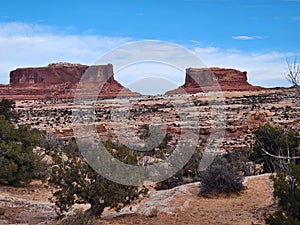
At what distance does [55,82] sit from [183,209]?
110m

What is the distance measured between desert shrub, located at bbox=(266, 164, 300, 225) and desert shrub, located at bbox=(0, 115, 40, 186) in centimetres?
937

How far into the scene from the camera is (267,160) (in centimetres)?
1598

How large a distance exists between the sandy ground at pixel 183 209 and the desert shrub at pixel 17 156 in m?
1.15

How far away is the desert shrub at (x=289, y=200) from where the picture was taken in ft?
24.9

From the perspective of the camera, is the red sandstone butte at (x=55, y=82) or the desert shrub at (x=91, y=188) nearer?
the desert shrub at (x=91, y=188)

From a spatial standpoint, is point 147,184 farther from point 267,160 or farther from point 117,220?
point 117,220

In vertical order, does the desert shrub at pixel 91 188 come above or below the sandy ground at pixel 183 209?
above

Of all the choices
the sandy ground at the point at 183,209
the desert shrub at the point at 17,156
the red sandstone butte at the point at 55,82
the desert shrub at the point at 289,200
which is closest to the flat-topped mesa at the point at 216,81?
the red sandstone butte at the point at 55,82

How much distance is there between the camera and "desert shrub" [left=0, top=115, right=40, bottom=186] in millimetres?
14414

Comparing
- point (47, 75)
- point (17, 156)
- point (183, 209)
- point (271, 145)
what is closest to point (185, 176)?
point (271, 145)

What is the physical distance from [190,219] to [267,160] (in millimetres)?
6891

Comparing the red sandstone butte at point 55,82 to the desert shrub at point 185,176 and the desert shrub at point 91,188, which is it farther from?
the desert shrub at point 91,188

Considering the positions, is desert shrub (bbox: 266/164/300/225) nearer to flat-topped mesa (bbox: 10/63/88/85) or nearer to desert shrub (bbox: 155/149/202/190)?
desert shrub (bbox: 155/149/202/190)

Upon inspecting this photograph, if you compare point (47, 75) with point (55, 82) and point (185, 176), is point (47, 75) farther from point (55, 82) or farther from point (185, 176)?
point (185, 176)
